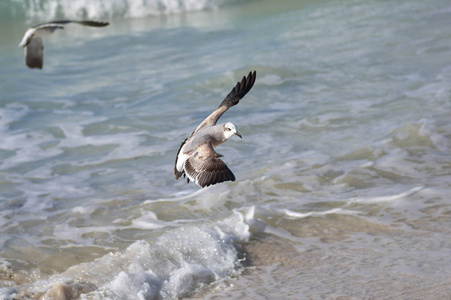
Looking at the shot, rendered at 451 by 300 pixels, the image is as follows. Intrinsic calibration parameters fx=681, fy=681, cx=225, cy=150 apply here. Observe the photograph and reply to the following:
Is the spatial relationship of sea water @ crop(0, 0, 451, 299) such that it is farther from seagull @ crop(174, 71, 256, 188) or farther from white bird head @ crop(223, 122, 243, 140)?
white bird head @ crop(223, 122, 243, 140)

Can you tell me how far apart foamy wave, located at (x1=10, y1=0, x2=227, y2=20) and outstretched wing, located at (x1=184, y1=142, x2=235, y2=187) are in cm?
1593

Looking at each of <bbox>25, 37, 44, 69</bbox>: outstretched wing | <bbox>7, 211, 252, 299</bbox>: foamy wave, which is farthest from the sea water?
<bbox>25, 37, 44, 69</bbox>: outstretched wing

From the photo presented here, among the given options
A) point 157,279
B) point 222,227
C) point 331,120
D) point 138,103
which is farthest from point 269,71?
point 157,279

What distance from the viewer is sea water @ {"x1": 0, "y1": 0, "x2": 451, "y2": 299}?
496 cm

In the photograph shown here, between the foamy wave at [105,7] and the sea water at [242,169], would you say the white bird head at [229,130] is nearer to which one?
the sea water at [242,169]

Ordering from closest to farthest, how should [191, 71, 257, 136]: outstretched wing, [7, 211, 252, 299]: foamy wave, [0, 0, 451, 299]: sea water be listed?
[7, 211, 252, 299]: foamy wave, [0, 0, 451, 299]: sea water, [191, 71, 257, 136]: outstretched wing

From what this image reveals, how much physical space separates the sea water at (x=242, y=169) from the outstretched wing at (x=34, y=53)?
1.26 meters

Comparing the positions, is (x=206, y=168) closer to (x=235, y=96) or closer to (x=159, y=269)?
(x=159, y=269)

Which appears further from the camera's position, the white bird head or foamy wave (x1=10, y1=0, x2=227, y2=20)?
foamy wave (x1=10, y1=0, x2=227, y2=20)

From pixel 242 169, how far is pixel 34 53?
106 inches

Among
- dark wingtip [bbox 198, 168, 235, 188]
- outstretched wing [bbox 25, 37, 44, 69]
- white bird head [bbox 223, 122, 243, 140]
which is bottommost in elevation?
dark wingtip [bbox 198, 168, 235, 188]

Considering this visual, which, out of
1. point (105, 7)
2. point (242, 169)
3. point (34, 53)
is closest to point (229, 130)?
point (242, 169)

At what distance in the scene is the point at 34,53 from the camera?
7.69m

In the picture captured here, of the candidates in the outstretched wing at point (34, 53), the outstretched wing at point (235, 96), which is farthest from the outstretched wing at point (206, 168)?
the outstretched wing at point (34, 53)
